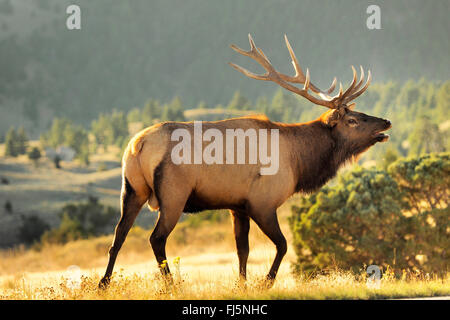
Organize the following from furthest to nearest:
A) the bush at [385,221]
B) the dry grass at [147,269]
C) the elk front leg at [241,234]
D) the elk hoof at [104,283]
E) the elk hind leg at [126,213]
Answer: the bush at [385,221], the elk front leg at [241,234], the elk hind leg at [126,213], the elk hoof at [104,283], the dry grass at [147,269]

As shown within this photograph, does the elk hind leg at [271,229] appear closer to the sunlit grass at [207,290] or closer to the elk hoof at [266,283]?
the elk hoof at [266,283]

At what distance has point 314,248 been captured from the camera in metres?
18.0

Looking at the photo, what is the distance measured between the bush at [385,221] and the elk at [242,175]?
7.66 m

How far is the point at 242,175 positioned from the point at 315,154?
5.21 ft

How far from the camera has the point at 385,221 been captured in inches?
683

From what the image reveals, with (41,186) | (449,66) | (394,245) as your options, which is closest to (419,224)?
(394,245)

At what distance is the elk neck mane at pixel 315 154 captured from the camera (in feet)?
31.3

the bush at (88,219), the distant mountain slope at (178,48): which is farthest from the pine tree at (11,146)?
the distant mountain slope at (178,48)

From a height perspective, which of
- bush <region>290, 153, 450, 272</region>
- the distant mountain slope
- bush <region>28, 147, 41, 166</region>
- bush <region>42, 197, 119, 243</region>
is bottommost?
bush <region>42, 197, 119, 243</region>

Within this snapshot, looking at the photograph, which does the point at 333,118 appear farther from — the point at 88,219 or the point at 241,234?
the point at 88,219

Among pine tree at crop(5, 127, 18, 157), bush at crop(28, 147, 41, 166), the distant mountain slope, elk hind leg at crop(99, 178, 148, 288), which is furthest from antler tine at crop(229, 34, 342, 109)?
the distant mountain slope

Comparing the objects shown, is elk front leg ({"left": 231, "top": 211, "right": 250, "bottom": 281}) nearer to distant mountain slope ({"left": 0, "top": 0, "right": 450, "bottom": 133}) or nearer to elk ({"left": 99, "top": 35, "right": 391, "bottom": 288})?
elk ({"left": 99, "top": 35, "right": 391, "bottom": 288})

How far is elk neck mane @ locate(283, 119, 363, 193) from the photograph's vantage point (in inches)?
376

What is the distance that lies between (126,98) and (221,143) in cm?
11185
